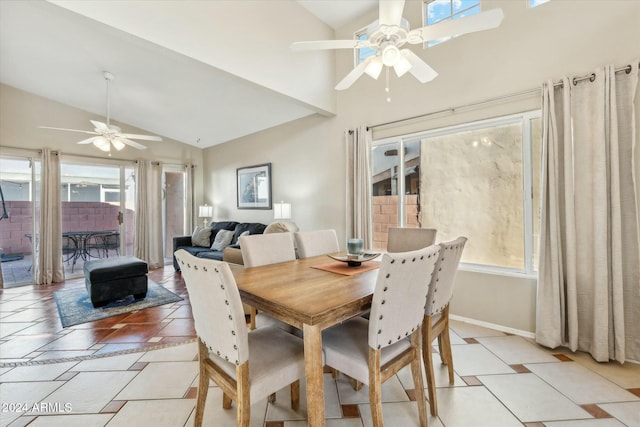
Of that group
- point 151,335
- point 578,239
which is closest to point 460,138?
point 578,239

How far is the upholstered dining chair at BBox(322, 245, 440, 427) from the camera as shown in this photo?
128cm

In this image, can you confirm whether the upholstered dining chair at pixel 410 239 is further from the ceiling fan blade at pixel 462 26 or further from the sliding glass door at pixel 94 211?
the sliding glass door at pixel 94 211

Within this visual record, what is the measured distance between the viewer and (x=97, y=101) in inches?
184

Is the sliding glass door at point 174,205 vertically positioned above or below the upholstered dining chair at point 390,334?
above

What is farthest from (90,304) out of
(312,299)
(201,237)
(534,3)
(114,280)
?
(534,3)

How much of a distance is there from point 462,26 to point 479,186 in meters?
1.69

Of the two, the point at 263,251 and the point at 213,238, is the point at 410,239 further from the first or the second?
the point at 213,238

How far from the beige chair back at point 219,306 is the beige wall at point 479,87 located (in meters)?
2.59

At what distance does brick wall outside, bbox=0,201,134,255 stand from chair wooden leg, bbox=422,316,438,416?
5967 millimetres

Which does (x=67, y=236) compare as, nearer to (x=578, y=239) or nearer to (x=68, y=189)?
(x=68, y=189)

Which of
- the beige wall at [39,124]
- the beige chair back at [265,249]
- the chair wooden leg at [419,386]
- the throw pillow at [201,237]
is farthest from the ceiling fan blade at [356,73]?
the beige wall at [39,124]

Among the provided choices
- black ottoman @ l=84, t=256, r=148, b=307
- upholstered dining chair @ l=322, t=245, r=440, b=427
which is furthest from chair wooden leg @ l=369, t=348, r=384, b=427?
black ottoman @ l=84, t=256, r=148, b=307

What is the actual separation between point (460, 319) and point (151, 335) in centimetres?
313

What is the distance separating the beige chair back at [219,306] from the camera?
117cm
